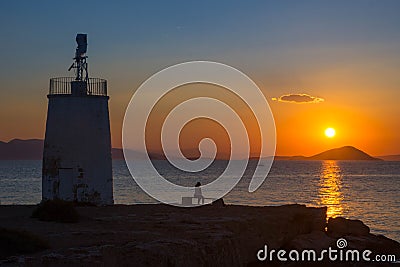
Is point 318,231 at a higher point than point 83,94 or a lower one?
lower

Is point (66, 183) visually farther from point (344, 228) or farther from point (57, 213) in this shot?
point (344, 228)

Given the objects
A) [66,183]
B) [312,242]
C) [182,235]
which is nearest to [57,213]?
[182,235]

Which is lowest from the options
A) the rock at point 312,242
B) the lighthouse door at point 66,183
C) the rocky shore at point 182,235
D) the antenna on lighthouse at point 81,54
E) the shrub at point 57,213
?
the rock at point 312,242

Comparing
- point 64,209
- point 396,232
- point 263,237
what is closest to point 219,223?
point 263,237

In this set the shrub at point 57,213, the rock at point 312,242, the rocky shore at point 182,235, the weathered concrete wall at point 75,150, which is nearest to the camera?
the rocky shore at point 182,235

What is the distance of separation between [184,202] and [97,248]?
15.3 meters

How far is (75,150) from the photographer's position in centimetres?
2430

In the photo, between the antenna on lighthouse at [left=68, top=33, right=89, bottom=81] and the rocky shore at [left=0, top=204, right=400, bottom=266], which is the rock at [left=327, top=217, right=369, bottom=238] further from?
the antenna on lighthouse at [left=68, top=33, right=89, bottom=81]

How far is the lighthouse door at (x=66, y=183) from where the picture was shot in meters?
24.3

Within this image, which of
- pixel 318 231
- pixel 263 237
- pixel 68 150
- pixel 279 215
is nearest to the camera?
pixel 263 237

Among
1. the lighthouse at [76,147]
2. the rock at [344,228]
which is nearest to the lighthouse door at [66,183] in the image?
the lighthouse at [76,147]

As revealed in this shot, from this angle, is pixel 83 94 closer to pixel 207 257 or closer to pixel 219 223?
pixel 219 223

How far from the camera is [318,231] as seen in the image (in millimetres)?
21969

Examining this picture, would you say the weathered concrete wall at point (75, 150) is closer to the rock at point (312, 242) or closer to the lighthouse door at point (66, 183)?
the lighthouse door at point (66, 183)
